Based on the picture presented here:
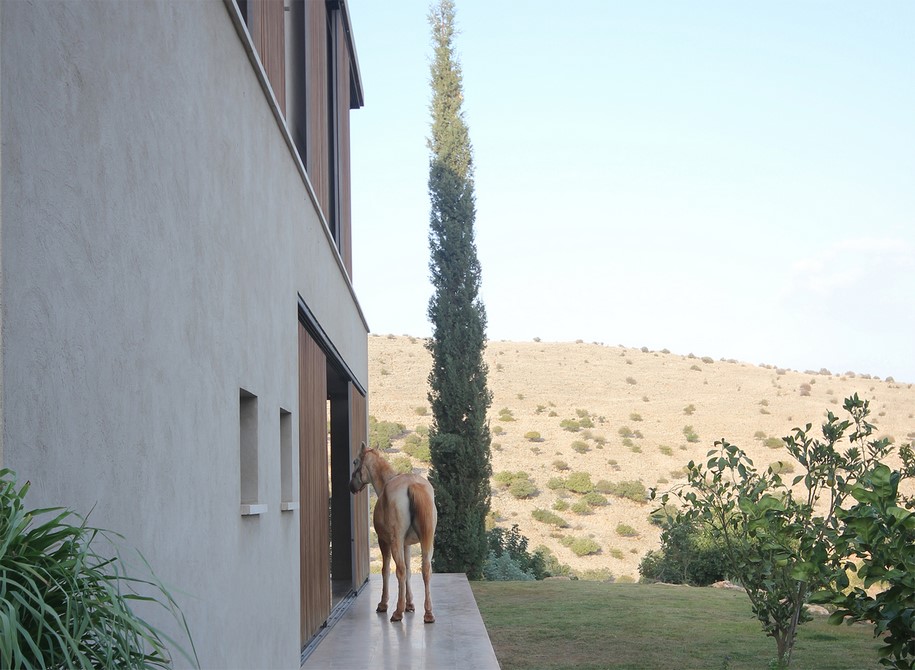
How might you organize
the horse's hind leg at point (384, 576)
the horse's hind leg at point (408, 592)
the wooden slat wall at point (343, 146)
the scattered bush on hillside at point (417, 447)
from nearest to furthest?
the horse's hind leg at point (408, 592) < the horse's hind leg at point (384, 576) < the wooden slat wall at point (343, 146) < the scattered bush on hillside at point (417, 447)

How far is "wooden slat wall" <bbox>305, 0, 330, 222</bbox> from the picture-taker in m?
8.87

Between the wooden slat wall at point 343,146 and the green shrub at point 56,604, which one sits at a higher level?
the wooden slat wall at point 343,146

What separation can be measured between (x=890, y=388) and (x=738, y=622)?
4441 cm

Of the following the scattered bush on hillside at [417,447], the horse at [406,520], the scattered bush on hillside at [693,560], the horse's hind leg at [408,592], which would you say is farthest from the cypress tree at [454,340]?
the scattered bush on hillside at [417,447]

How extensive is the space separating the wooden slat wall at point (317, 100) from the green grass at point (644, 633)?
205 inches

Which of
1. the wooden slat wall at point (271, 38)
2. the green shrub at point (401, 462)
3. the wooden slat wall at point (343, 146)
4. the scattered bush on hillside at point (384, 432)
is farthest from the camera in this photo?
the scattered bush on hillside at point (384, 432)

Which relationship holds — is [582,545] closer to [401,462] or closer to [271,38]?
[401,462]

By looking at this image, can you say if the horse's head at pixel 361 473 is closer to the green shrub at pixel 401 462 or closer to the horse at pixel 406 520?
the horse at pixel 406 520

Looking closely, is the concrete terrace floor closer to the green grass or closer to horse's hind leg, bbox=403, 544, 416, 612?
horse's hind leg, bbox=403, 544, 416, 612

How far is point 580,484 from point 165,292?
34182 mm

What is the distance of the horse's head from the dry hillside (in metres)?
19.2

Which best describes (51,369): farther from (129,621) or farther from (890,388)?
(890,388)

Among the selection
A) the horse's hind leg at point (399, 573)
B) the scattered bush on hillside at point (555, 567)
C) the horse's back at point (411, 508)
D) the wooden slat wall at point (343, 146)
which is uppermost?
the wooden slat wall at point (343, 146)

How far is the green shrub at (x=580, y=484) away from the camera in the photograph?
36312 millimetres
